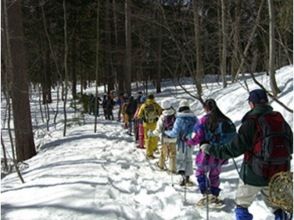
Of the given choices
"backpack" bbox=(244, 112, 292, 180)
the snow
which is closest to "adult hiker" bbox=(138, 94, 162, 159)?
the snow

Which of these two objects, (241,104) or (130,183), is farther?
(241,104)

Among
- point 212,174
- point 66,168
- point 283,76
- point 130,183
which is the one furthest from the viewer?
point 283,76

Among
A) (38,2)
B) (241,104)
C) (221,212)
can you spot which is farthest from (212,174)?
(38,2)

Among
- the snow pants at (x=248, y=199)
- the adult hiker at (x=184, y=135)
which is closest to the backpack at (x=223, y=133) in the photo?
the adult hiker at (x=184, y=135)

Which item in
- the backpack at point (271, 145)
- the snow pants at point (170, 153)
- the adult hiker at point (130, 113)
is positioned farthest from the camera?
the adult hiker at point (130, 113)

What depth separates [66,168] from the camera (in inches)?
393

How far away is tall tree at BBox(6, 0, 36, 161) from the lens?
44.1ft

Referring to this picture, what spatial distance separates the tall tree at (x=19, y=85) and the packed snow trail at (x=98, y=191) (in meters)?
2.07

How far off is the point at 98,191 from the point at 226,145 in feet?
8.88

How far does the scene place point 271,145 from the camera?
5.33 metres

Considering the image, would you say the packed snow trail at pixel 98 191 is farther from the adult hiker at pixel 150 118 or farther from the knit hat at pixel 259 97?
the knit hat at pixel 259 97

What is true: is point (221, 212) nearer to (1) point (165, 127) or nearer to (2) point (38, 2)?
(1) point (165, 127)

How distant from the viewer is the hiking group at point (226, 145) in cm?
540

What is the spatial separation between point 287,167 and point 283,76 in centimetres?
1228
